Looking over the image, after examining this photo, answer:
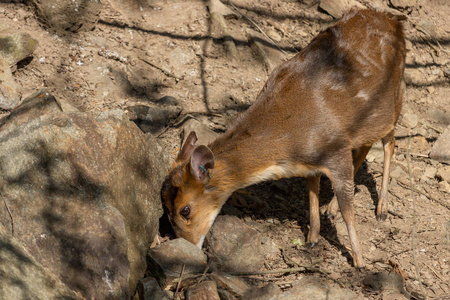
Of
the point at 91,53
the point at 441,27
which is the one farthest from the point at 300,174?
the point at 441,27

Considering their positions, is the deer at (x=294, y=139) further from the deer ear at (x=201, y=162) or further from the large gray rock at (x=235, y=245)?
the large gray rock at (x=235, y=245)

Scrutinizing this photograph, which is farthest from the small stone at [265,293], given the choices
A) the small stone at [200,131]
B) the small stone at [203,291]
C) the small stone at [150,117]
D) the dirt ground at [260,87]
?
the small stone at [150,117]

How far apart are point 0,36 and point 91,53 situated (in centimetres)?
110

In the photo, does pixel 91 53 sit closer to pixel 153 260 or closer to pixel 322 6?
pixel 153 260

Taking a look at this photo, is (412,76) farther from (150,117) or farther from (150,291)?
(150,291)

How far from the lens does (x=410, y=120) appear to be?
23.8ft

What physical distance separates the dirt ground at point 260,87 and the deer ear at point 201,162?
3.15 feet

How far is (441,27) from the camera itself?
28.3 ft

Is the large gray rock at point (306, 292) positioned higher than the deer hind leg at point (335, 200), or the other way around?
the large gray rock at point (306, 292)

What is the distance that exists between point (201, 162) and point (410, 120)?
407 centimetres

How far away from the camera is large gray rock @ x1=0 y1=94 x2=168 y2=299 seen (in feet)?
11.7

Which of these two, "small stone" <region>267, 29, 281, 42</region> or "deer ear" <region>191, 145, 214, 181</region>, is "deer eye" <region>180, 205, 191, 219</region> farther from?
"small stone" <region>267, 29, 281, 42</region>

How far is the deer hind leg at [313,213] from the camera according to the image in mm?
5258

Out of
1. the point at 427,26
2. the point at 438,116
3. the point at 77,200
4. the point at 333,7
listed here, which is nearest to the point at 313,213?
the point at 77,200
